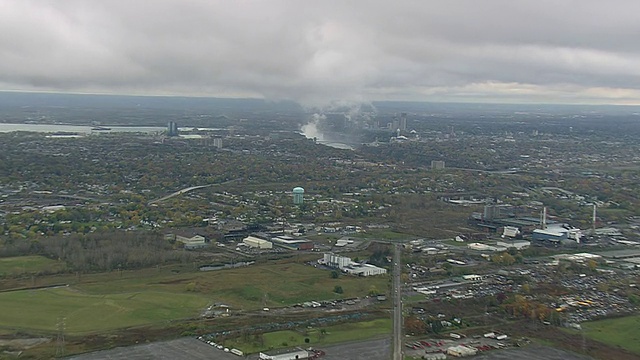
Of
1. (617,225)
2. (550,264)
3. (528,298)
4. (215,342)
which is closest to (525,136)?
(617,225)

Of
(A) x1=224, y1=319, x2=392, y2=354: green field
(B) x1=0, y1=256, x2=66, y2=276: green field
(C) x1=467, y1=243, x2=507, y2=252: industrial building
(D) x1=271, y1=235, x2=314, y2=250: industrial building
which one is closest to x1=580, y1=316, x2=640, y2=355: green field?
(A) x1=224, y1=319, x2=392, y2=354: green field

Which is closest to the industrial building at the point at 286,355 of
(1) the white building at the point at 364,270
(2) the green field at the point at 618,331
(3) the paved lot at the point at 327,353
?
(3) the paved lot at the point at 327,353

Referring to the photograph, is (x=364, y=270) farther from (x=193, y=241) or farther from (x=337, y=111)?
(x=337, y=111)

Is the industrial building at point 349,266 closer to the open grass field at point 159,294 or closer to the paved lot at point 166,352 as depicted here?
the open grass field at point 159,294

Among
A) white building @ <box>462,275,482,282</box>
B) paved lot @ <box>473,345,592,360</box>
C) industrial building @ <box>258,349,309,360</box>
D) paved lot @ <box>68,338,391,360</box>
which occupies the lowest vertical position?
white building @ <box>462,275,482,282</box>

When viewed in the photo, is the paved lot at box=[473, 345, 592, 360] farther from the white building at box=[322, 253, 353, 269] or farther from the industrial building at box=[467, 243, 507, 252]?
the industrial building at box=[467, 243, 507, 252]

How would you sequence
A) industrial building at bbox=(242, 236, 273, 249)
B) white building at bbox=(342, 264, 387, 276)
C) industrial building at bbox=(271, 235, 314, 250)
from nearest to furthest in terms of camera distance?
white building at bbox=(342, 264, 387, 276)
industrial building at bbox=(242, 236, 273, 249)
industrial building at bbox=(271, 235, 314, 250)

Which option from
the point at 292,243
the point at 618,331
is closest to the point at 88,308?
the point at 292,243
